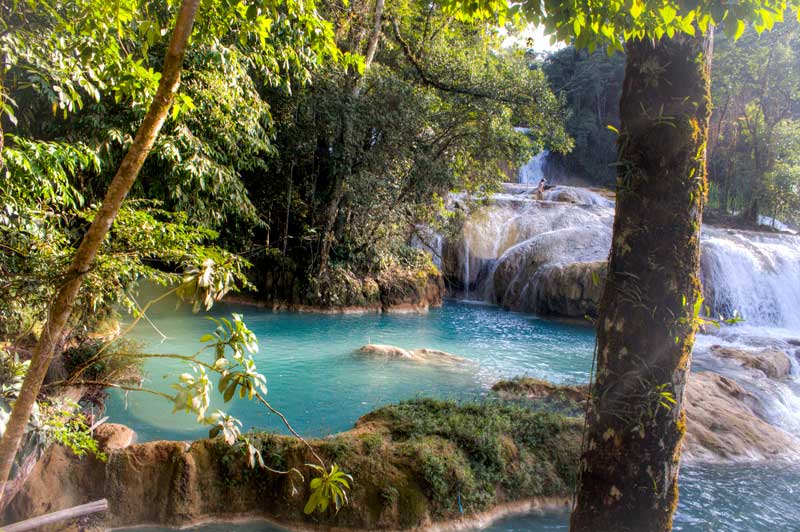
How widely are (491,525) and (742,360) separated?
8.62 m

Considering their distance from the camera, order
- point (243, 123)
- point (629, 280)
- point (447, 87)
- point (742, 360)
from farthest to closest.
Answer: point (447, 87) → point (742, 360) → point (243, 123) → point (629, 280)

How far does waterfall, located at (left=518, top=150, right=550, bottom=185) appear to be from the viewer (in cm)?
2938

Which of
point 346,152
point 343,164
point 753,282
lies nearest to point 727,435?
point 346,152

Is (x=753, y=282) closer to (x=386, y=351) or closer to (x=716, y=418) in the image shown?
(x=716, y=418)

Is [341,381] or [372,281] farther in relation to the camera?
[372,281]

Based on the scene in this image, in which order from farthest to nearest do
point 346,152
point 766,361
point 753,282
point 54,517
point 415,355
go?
point 753,282, point 346,152, point 766,361, point 415,355, point 54,517

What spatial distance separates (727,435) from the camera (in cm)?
629

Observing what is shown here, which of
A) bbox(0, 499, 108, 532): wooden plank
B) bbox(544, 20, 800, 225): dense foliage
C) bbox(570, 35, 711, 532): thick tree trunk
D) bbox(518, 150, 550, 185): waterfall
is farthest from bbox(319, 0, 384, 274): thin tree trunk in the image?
bbox(518, 150, 550, 185): waterfall

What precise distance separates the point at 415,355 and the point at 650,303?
772 centimetres

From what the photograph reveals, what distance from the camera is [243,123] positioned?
9.67 metres

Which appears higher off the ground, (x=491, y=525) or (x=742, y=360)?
(x=742, y=360)

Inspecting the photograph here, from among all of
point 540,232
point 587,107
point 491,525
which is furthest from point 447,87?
point 587,107

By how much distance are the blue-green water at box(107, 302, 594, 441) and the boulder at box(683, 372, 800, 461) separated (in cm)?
256

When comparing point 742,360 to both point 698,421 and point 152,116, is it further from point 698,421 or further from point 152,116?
point 152,116
